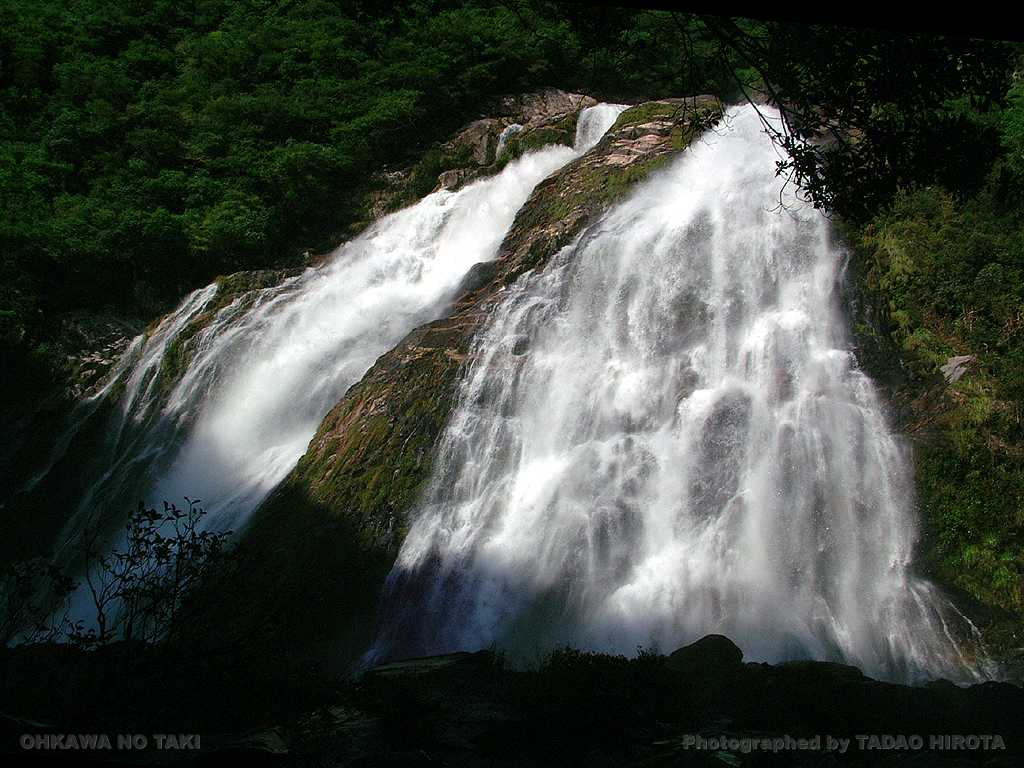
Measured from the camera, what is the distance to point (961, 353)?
11773mm

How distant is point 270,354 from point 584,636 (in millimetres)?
11360

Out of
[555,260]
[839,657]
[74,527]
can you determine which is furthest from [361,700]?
[74,527]

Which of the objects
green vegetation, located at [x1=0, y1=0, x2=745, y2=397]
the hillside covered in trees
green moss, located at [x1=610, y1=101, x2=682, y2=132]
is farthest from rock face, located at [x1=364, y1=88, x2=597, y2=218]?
green moss, located at [x1=610, y1=101, x2=682, y2=132]

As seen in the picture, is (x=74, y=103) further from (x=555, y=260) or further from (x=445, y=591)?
(x=445, y=591)

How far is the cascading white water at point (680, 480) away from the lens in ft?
34.2

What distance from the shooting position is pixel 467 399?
13.6 m

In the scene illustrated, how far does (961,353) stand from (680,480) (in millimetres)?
4387

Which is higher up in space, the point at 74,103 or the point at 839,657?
the point at 74,103

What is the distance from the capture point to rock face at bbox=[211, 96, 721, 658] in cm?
1164

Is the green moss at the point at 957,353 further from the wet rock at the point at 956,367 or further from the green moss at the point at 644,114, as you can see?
the green moss at the point at 644,114

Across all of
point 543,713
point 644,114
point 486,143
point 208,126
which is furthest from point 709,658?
point 208,126

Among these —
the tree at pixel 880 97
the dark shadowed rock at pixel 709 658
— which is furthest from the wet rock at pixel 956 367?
the tree at pixel 880 97

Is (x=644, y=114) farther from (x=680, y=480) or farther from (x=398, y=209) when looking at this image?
(x=680, y=480)

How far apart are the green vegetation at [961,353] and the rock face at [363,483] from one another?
4203mm
